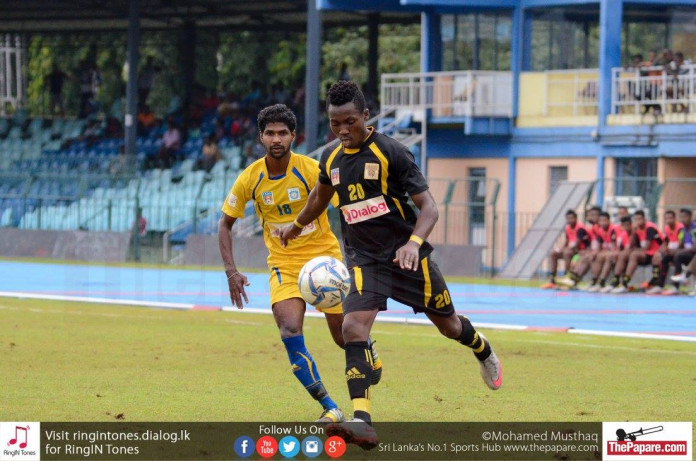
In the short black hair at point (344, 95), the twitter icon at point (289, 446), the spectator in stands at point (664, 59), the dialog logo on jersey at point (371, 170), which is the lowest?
the twitter icon at point (289, 446)

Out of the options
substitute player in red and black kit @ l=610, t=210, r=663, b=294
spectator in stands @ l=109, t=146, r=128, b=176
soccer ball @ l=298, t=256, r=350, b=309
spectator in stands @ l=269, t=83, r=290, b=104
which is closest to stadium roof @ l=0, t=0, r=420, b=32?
spectator in stands @ l=269, t=83, r=290, b=104

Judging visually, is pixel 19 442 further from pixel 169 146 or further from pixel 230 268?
pixel 169 146

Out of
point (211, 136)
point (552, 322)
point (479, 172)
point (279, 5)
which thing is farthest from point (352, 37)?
point (552, 322)

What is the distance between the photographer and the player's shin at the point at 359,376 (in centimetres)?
830

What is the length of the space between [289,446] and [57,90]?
4517 cm

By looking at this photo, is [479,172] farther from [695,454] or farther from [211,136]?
[695,454]

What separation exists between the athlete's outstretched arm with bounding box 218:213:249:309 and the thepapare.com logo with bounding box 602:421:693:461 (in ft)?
9.57

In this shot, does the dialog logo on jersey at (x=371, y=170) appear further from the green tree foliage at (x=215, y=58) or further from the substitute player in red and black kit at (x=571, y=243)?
the green tree foliage at (x=215, y=58)

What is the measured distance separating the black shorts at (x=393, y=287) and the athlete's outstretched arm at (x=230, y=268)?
1040 millimetres

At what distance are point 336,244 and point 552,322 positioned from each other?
9138 millimetres

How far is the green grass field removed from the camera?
377 inches

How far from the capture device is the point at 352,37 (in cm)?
5609

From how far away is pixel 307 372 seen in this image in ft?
30.2

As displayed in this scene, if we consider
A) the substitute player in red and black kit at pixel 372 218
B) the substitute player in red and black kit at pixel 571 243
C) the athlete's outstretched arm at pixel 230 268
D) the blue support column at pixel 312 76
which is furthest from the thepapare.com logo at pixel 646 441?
the blue support column at pixel 312 76
